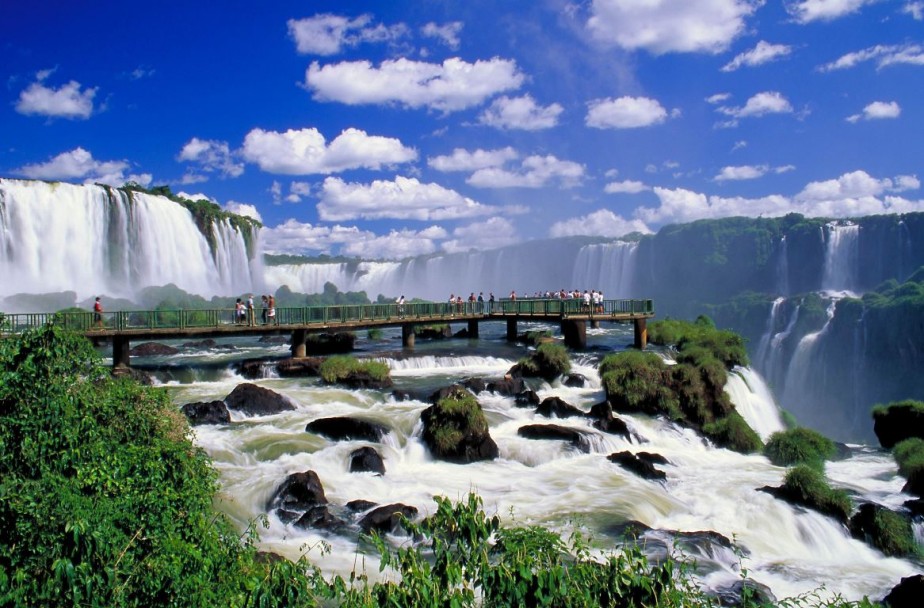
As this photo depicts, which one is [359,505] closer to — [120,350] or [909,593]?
[909,593]

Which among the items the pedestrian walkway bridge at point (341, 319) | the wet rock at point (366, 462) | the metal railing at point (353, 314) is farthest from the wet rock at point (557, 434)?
the metal railing at point (353, 314)

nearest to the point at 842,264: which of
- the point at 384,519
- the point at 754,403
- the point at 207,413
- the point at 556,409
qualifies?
the point at 754,403

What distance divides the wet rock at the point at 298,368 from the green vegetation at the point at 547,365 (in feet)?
26.0

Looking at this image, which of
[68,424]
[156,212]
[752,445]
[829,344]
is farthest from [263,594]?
[829,344]

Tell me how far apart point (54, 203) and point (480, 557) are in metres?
51.0

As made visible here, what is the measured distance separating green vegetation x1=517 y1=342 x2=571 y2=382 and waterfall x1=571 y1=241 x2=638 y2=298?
7033 cm

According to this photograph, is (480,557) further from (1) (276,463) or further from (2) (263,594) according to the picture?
(1) (276,463)

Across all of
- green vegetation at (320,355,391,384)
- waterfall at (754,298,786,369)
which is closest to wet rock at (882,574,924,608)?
green vegetation at (320,355,391,384)

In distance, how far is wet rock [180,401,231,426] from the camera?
17.5m

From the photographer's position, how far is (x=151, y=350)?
32.0 metres

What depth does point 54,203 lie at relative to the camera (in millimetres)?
45844

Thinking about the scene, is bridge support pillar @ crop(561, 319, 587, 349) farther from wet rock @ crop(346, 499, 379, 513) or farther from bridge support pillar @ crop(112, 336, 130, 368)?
wet rock @ crop(346, 499, 379, 513)

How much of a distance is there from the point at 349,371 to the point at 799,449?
47.2ft

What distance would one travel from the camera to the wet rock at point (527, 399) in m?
20.4
